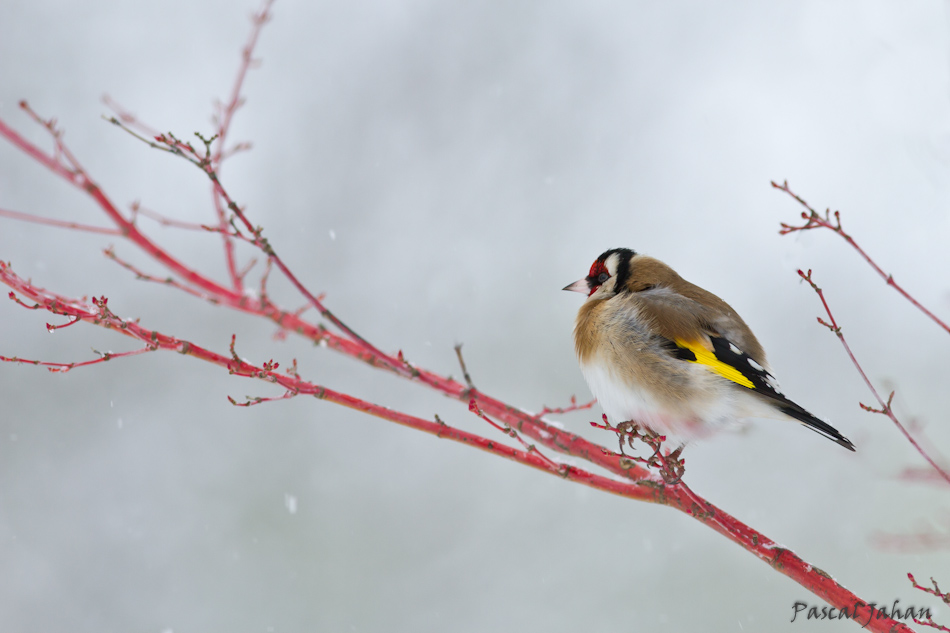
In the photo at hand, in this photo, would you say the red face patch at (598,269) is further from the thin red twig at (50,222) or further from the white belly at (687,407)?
the thin red twig at (50,222)

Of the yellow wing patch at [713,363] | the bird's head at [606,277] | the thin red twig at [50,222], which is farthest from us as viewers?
the bird's head at [606,277]

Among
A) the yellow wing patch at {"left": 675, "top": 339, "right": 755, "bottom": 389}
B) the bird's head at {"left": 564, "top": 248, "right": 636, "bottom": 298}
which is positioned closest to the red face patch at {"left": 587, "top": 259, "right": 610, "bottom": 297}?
the bird's head at {"left": 564, "top": 248, "right": 636, "bottom": 298}

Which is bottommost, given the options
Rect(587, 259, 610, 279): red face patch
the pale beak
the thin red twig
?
the thin red twig

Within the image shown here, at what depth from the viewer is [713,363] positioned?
5.39ft

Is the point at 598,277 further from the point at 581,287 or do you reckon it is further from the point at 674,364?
the point at 674,364

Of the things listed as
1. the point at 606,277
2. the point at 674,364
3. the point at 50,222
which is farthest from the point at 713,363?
the point at 50,222

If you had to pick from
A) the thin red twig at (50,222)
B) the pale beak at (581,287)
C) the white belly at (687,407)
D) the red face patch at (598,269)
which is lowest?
the thin red twig at (50,222)

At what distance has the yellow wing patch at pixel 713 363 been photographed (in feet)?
5.22

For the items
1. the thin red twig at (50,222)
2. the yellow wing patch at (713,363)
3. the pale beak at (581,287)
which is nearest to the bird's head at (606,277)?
the pale beak at (581,287)

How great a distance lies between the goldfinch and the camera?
1623mm

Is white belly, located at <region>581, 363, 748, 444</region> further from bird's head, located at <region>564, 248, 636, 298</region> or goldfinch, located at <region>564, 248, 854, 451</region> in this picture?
bird's head, located at <region>564, 248, 636, 298</region>

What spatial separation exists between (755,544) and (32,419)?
11.5ft

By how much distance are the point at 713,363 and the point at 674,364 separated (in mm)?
84

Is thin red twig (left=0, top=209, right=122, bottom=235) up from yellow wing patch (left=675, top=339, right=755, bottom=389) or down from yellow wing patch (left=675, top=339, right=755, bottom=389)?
down
